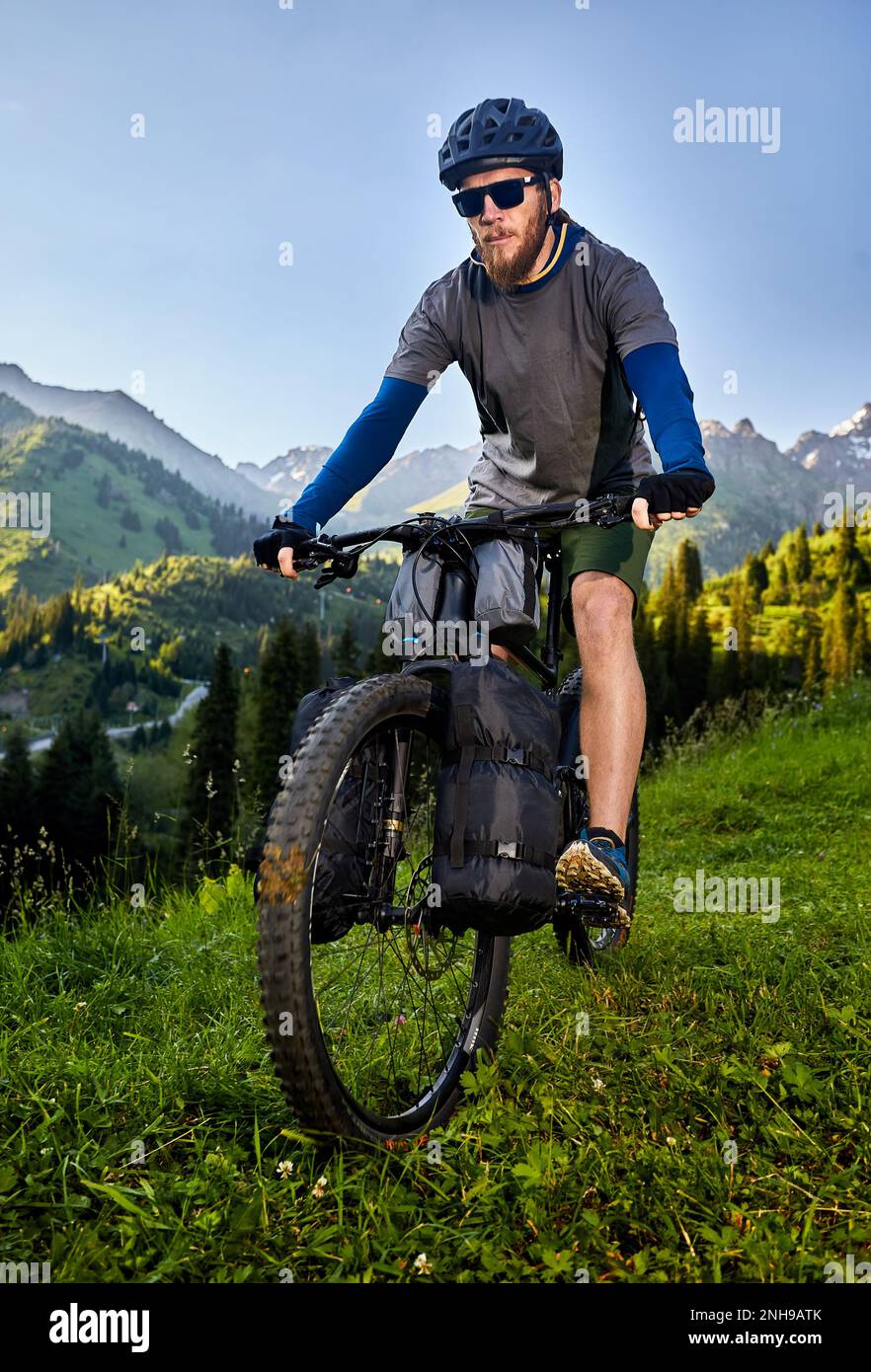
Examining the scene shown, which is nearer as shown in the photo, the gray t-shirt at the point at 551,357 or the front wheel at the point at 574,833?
the gray t-shirt at the point at 551,357

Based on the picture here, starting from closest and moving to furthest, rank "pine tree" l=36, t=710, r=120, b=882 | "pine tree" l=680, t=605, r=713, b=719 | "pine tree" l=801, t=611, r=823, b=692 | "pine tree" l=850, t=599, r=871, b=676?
"pine tree" l=850, t=599, r=871, b=676 < "pine tree" l=801, t=611, r=823, b=692 < "pine tree" l=36, t=710, r=120, b=882 < "pine tree" l=680, t=605, r=713, b=719

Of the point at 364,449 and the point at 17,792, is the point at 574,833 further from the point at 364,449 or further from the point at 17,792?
the point at 17,792

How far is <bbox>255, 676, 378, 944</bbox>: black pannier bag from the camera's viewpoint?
2.37 m

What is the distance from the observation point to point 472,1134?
236 centimetres

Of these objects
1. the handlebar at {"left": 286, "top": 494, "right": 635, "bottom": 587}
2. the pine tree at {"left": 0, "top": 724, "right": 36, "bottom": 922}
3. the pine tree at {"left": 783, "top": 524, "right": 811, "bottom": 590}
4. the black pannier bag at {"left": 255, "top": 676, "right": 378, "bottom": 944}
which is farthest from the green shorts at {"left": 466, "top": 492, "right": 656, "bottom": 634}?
the pine tree at {"left": 783, "top": 524, "right": 811, "bottom": 590}

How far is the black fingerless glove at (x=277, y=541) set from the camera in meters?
2.97

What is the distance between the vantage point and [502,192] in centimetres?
316

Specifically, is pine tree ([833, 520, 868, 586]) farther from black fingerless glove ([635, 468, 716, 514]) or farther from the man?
black fingerless glove ([635, 468, 716, 514])

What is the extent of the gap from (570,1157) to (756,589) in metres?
79.3

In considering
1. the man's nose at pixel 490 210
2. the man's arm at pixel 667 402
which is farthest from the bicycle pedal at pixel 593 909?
the man's nose at pixel 490 210

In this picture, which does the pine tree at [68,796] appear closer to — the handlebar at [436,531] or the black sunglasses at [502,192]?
the handlebar at [436,531]

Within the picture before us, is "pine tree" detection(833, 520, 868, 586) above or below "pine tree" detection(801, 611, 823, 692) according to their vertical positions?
above

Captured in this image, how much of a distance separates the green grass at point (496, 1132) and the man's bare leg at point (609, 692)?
0.71m

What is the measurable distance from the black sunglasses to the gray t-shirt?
0.65ft
